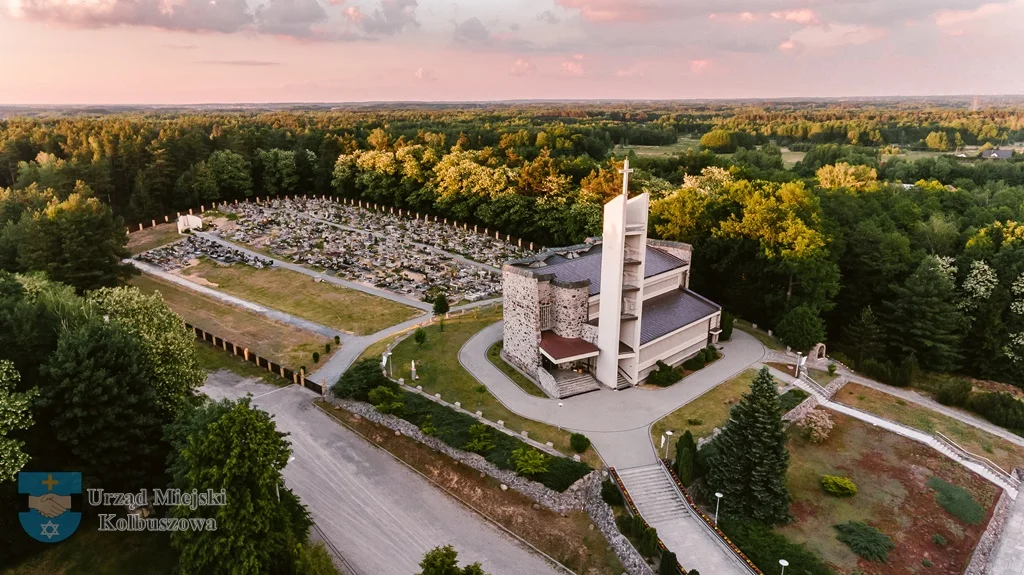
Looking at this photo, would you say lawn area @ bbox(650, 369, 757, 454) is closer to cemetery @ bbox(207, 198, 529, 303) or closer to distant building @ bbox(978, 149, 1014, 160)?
cemetery @ bbox(207, 198, 529, 303)

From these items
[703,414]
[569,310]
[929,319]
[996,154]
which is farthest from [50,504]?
[996,154]

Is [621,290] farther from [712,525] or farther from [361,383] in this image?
[361,383]

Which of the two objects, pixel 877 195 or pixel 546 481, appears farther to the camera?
pixel 877 195

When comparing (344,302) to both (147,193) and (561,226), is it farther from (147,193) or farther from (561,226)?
(147,193)

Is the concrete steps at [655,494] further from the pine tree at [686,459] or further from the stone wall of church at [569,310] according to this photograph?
the stone wall of church at [569,310]

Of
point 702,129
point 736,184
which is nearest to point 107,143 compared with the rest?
point 736,184

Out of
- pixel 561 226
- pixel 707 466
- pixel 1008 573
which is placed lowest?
pixel 1008 573
